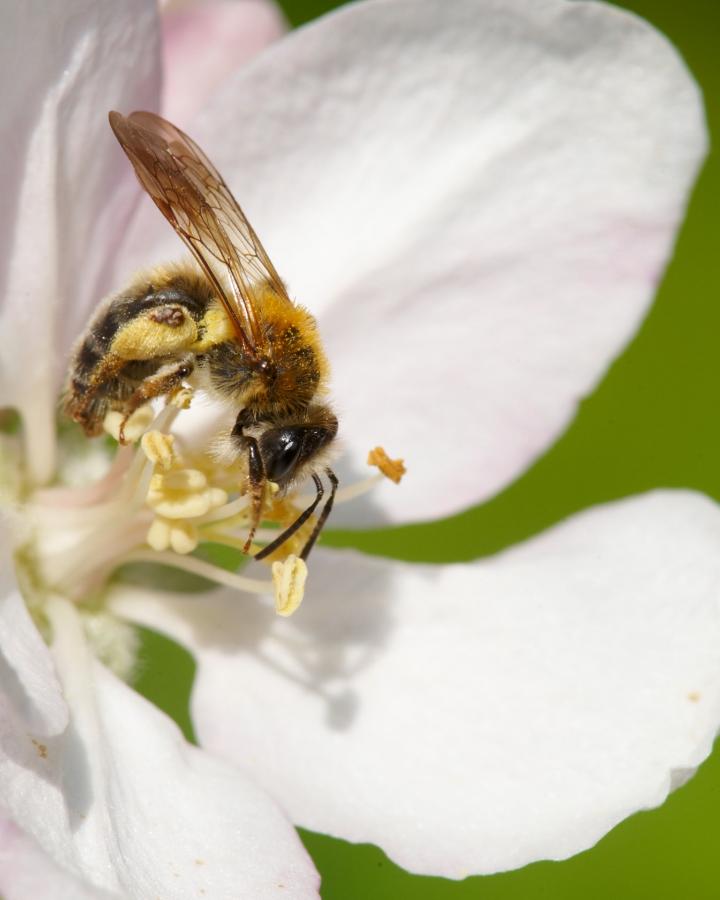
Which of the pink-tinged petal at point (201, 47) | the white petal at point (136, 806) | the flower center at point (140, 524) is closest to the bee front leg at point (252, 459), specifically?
the flower center at point (140, 524)

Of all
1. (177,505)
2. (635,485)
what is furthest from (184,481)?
(635,485)

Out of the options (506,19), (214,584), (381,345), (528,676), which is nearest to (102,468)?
(214,584)

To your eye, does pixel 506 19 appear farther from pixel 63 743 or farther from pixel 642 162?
pixel 63 743

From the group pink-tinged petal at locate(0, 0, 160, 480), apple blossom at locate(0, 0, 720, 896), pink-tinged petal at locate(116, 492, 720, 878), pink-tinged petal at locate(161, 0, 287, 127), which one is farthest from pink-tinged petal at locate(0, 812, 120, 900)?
pink-tinged petal at locate(161, 0, 287, 127)

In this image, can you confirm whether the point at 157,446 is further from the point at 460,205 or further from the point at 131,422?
the point at 460,205

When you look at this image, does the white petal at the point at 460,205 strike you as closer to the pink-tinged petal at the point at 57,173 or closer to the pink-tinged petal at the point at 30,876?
the pink-tinged petal at the point at 57,173

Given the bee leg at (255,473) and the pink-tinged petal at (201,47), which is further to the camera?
the pink-tinged petal at (201,47)
